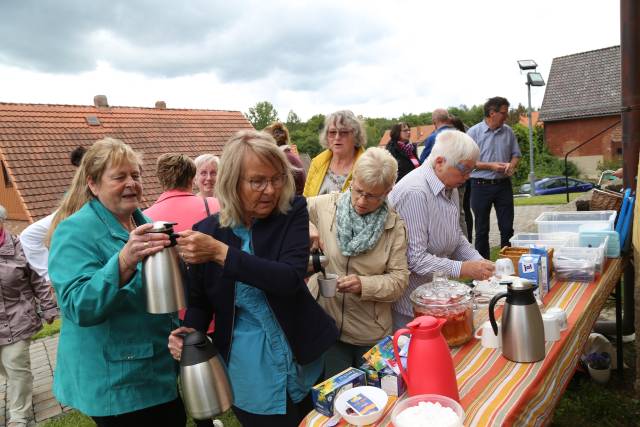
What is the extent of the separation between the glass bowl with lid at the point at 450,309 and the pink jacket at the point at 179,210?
1.57 meters

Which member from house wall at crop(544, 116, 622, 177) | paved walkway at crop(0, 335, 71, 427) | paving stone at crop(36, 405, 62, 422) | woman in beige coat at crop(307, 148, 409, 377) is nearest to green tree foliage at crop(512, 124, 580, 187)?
house wall at crop(544, 116, 622, 177)

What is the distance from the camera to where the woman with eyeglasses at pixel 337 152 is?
3.48 meters

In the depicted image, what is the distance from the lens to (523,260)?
7.56 ft

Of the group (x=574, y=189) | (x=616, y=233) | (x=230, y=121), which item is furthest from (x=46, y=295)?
(x=574, y=189)

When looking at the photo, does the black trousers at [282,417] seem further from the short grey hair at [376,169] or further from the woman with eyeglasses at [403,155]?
the woman with eyeglasses at [403,155]

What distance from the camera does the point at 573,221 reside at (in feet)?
11.0

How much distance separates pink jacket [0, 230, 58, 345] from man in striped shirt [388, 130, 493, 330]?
2.80 m

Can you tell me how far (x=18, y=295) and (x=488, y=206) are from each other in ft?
15.9

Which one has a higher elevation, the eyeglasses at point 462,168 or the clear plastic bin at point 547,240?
the eyeglasses at point 462,168

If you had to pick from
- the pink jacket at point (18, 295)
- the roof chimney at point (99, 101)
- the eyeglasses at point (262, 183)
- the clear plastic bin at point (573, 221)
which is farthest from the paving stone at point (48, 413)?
the roof chimney at point (99, 101)

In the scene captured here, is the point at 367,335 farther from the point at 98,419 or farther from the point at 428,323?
the point at 98,419

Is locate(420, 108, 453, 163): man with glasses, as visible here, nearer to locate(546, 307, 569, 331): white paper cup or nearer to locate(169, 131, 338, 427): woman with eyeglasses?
locate(546, 307, 569, 331): white paper cup

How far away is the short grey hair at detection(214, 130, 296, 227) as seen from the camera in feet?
5.22

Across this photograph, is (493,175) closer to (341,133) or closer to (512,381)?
(341,133)
